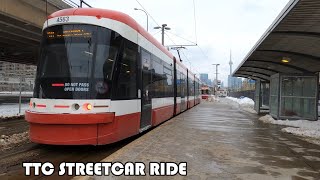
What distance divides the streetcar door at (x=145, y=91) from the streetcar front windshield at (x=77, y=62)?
2.35 metres

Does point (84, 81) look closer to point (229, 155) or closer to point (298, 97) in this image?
point (229, 155)

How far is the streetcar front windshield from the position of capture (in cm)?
898

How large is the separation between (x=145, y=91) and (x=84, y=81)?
3.34 metres

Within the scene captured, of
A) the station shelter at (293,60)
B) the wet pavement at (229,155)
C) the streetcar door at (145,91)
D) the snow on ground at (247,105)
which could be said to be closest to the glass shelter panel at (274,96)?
the station shelter at (293,60)

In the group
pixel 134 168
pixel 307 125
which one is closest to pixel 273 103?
pixel 307 125

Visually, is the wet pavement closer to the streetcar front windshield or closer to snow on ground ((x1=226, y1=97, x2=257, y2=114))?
the streetcar front windshield

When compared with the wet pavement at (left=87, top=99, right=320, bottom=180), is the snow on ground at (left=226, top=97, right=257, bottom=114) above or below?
above

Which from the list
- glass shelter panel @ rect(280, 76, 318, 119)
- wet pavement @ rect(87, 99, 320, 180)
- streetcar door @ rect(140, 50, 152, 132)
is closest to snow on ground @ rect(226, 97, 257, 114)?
glass shelter panel @ rect(280, 76, 318, 119)

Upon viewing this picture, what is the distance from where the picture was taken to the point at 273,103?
1934cm

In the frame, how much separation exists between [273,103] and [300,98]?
6.76 feet

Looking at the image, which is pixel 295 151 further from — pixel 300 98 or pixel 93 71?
pixel 300 98

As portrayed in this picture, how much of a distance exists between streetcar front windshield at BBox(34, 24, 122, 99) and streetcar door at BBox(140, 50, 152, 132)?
235 centimetres

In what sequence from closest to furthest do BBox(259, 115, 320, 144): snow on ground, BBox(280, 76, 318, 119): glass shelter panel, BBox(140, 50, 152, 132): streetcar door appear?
BBox(140, 50, 152, 132): streetcar door, BBox(259, 115, 320, 144): snow on ground, BBox(280, 76, 318, 119): glass shelter panel

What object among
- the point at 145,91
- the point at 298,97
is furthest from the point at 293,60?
the point at 145,91
